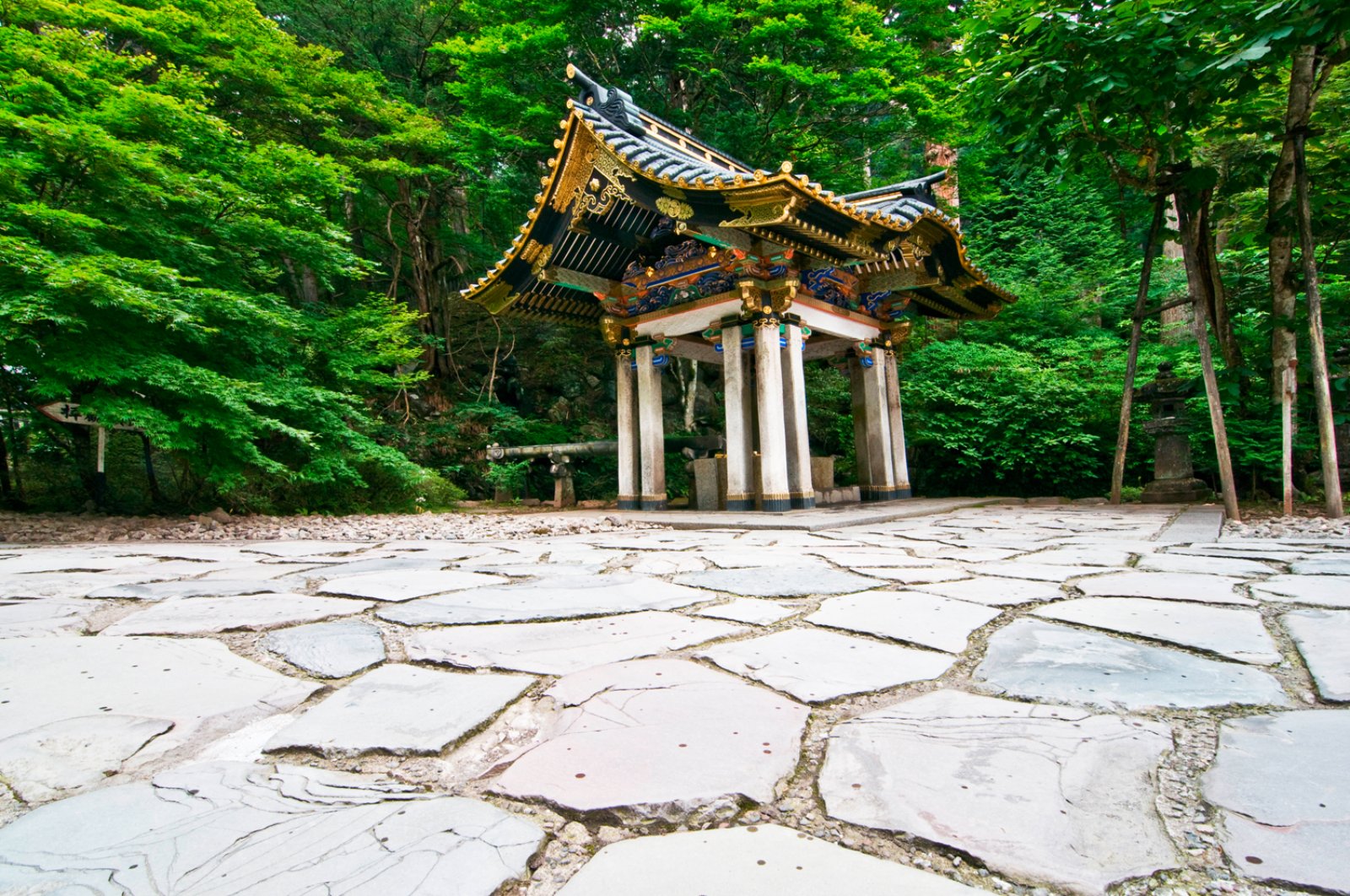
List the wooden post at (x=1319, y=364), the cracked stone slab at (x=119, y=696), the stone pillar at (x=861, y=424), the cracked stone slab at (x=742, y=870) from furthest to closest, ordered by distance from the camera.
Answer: the stone pillar at (x=861, y=424)
the wooden post at (x=1319, y=364)
the cracked stone slab at (x=119, y=696)
the cracked stone slab at (x=742, y=870)

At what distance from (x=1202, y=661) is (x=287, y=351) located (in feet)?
25.4

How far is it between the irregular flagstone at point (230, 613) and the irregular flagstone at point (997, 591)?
84.6 inches

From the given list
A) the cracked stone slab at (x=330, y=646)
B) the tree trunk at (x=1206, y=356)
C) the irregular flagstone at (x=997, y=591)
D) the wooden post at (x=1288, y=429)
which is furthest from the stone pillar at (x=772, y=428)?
the cracked stone slab at (x=330, y=646)

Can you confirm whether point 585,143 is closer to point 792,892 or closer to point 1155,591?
point 1155,591

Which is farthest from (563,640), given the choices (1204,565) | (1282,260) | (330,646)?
(1282,260)

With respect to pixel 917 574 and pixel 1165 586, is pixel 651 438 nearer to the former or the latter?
pixel 917 574

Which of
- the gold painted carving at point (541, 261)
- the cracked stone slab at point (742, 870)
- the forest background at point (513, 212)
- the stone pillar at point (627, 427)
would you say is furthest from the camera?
the stone pillar at point (627, 427)

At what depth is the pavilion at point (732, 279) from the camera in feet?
21.0

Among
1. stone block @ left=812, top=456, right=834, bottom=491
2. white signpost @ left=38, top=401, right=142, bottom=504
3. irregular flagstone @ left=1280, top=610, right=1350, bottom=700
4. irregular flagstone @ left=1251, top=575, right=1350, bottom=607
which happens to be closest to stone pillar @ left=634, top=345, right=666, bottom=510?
stone block @ left=812, top=456, right=834, bottom=491

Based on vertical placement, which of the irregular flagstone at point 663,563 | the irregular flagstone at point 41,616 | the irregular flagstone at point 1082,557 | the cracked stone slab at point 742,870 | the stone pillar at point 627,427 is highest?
the stone pillar at point 627,427

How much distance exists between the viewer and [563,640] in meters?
1.93

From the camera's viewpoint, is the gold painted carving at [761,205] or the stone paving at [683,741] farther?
the gold painted carving at [761,205]

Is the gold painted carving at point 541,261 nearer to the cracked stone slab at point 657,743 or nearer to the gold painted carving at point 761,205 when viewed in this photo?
the gold painted carving at point 761,205

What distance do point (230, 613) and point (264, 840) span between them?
5.42 ft
